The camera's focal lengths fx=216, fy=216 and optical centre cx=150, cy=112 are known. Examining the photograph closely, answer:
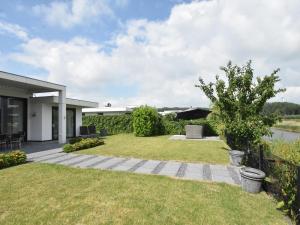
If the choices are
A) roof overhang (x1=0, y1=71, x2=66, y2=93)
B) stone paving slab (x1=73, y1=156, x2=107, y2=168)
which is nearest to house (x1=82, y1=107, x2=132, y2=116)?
roof overhang (x1=0, y1=71, x2=66, y2=93)

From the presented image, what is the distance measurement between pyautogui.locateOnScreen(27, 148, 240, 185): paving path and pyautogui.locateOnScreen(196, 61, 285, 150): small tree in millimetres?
1539

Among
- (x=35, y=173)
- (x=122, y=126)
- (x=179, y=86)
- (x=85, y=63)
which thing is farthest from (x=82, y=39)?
(x=179, y=86)

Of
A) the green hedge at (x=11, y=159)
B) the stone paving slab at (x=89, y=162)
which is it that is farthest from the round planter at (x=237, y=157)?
the green hedge at (x=11, y=159)

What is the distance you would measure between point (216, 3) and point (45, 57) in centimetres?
1239

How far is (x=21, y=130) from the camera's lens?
47.9 ft

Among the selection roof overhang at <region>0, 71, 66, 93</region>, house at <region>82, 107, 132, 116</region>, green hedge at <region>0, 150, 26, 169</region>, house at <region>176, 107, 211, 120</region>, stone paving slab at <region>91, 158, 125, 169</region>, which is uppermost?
roof overhang at <region>0, 71, 66, 93</region>

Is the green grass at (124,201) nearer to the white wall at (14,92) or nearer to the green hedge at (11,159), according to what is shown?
the green hedge at (11,159)

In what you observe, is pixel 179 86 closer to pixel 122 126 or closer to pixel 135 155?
pixel 122 126

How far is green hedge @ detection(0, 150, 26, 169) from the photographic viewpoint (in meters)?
7.57

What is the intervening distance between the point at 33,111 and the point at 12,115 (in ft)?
4.99

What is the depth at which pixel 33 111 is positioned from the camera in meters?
15.1

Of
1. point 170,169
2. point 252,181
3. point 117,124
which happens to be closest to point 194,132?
point 117,124

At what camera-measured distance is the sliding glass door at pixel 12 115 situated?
512 inches

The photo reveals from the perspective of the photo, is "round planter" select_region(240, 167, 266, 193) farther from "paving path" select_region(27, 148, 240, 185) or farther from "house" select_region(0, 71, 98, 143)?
"house" select_region(0, 71, 98, 143)
